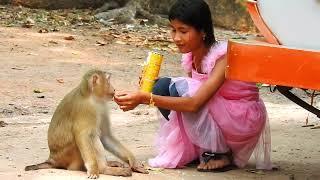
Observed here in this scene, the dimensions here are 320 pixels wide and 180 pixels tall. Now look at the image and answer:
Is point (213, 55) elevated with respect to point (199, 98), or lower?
elevated

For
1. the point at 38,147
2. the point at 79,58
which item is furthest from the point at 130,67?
the point at 38,147

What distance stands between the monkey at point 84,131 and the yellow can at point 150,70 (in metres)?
0.31

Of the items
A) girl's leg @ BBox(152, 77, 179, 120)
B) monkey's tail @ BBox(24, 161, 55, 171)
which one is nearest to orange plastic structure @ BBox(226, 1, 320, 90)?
girl's leg @ BBox(152, 77, 179, 120)

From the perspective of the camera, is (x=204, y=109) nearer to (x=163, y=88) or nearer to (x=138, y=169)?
(x=163, y=88)

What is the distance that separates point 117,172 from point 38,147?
118 centimetres

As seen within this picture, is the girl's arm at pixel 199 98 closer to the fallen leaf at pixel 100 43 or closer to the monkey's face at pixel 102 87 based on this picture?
the monkey's face at pixel 102 87

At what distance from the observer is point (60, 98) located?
735 centimetres

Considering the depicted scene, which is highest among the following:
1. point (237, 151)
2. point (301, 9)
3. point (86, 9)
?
point (301, 9)

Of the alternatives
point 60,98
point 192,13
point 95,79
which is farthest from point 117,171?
point 60,98

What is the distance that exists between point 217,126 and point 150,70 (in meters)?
0.59

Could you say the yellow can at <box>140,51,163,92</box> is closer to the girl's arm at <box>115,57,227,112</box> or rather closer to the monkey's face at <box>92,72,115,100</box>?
the girl's arm at <box>115,57,227,112</box>

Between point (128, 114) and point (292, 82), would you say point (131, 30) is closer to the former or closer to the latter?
point (128, 114)

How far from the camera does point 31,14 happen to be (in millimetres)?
13688

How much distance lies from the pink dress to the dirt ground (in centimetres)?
12
